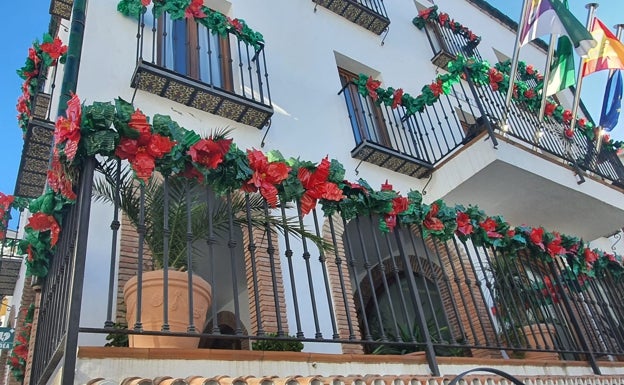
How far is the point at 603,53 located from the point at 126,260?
7326mm

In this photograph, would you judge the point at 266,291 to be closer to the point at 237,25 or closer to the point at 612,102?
the point at 237,25

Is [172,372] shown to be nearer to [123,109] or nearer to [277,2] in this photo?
[123,109]

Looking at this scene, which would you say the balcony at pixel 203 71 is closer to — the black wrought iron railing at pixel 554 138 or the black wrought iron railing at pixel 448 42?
the black wrought iron railing at pixel 554 138

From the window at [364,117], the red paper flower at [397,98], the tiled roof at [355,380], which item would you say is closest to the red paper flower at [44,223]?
the tiled roof at [355,380]

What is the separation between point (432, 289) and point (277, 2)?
553cm

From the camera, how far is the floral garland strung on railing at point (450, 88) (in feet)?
24.2

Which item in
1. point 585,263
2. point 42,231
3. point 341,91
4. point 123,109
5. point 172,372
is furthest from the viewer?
point 341,91

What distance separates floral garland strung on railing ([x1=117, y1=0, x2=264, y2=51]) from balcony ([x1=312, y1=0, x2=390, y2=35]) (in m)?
2.92

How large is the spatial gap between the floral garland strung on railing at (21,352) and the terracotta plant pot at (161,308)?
299 centimetres

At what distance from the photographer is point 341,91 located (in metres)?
7.36

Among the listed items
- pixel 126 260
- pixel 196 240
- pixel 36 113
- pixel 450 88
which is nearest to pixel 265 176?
pixel 196 240

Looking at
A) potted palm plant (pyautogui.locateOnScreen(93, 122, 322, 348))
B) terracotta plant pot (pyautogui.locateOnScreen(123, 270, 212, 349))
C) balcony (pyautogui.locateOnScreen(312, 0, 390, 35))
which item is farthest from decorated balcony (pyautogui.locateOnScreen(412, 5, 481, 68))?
terracotta plant pot (pyautogui.locateOnScreen(123, 270, 212, 349))

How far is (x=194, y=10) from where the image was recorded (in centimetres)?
559

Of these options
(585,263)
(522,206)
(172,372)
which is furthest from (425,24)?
(172,372)
